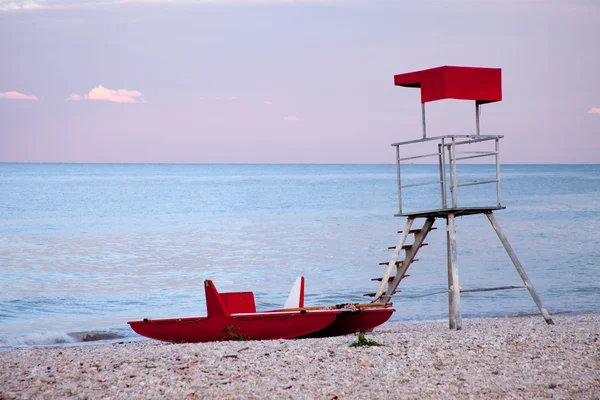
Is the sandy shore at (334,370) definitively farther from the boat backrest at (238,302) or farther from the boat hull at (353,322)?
the boat backrest at (238,302)

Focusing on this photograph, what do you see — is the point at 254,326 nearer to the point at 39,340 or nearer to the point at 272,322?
the point at 272,322

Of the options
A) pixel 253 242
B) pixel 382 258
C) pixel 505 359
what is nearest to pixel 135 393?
pixel 505 359

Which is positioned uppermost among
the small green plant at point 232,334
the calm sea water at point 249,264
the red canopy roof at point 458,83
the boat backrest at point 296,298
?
the red canopy roof at point 458,83

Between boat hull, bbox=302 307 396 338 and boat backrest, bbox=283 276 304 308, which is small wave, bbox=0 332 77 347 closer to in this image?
boat backrest, bbox=283 276 304 308

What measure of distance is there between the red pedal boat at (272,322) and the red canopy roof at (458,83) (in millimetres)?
3635

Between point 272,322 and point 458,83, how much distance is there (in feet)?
16.2

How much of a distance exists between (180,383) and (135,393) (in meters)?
0.55

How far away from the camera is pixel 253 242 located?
128 feet

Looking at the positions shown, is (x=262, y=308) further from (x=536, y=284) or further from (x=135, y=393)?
(x=135, y=393)

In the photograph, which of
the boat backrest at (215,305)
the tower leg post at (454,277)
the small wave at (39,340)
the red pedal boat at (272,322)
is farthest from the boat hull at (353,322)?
the small wave at (39,340)

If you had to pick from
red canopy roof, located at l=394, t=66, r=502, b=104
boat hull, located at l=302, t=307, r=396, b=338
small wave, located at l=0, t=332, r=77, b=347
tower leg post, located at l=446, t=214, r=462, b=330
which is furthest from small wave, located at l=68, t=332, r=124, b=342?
red canopy roof, located at l=394, t=66, r=502, b=104

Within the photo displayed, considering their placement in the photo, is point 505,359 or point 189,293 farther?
point 189,293

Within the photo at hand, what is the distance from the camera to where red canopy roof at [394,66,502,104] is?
12164 mm

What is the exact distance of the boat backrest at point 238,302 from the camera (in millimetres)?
13016
